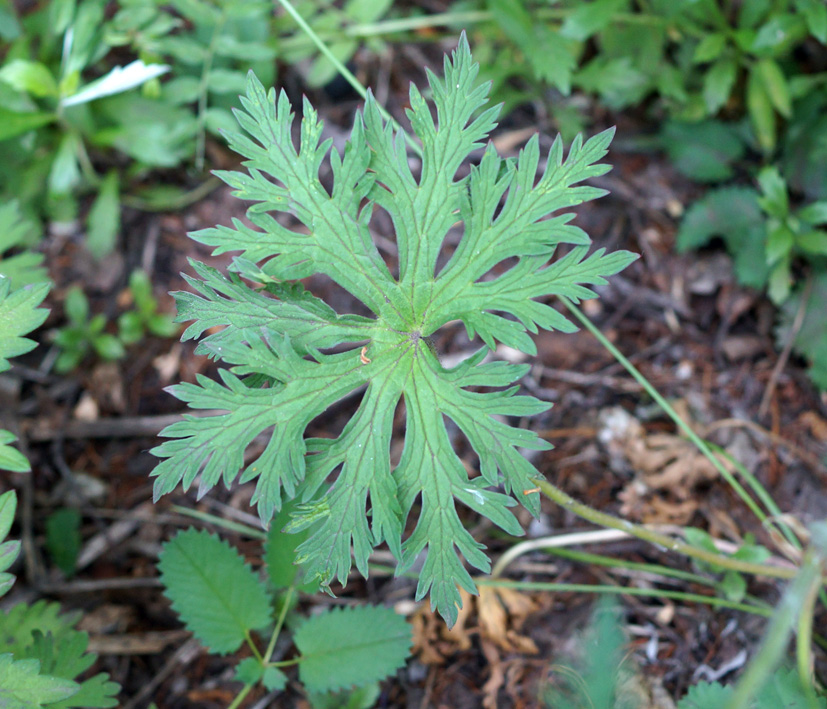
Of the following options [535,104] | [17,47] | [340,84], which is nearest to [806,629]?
[535,104]

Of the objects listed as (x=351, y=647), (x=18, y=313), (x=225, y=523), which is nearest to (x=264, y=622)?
(x=351, y=647)

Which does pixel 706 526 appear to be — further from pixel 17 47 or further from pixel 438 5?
pixel 17 47

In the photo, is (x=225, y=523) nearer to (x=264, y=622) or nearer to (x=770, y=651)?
(x=264, y=622)

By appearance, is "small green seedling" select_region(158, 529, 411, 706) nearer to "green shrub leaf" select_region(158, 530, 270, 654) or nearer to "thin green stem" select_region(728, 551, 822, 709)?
"green shrub leaf" select_region(158, 530, 270, 654)

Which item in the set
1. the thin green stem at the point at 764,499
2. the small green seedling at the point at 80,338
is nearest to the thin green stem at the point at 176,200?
the small green seedling at the point at 80,338

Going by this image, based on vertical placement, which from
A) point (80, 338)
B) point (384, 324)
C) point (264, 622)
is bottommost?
point (264, 622)

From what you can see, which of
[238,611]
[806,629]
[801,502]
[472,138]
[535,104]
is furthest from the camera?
[535,104]

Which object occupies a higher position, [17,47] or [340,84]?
[17,47]
